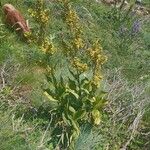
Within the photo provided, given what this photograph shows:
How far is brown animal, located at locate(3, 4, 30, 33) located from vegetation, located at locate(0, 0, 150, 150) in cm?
12

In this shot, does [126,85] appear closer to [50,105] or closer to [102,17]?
[50,105]

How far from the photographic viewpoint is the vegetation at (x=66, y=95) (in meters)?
5.70

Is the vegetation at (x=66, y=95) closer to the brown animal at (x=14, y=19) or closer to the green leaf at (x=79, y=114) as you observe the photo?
the green leaf at (x=79, y=114)

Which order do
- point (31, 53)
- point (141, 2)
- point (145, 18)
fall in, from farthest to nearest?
1. point (141, 2)
2. point (145, 18)
3. point (31, 53)

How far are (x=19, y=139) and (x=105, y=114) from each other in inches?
58.7

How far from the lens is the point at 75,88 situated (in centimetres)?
598

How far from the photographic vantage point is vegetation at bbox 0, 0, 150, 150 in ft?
18.7

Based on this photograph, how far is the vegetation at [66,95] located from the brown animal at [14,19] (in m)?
0.12

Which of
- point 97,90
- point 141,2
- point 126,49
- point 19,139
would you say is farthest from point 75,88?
point 141,2

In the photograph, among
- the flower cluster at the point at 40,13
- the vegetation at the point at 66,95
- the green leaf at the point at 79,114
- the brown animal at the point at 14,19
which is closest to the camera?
the vegetation at the point at 66,95

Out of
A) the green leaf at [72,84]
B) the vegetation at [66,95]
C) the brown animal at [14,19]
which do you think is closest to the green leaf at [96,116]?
the vegetation at [66,95]

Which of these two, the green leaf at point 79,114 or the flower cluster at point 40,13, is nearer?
the green leaf at point 79,114

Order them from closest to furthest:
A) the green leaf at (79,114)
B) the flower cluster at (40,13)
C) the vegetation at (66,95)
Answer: the vegetation at (66,95) → the green leaf at (79,114) → the flower cluster at (40,13)

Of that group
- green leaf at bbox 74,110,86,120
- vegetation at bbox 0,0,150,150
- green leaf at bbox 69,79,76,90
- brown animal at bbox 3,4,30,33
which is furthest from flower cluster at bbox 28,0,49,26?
brown animal at bbox 3,4,30,33
